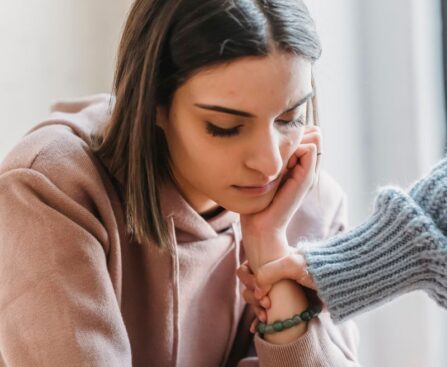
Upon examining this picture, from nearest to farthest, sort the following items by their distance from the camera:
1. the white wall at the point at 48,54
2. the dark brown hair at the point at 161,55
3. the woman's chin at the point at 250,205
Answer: the dark brown hair at the point at 161,55 < the woman's chin at the point at 250,205 < the white wall at the point at 48,54

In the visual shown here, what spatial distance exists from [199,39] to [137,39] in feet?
0.34

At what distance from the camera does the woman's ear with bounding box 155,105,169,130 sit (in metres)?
0.94

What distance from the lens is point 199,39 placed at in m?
0.86

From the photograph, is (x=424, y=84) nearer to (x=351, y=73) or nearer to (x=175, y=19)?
(x=351, y=73)

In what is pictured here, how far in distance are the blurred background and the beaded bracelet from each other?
0.32m

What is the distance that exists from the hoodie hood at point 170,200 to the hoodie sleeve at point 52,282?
0.37 feet

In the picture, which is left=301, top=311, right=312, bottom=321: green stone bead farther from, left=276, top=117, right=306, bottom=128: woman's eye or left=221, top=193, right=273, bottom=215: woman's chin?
left=276, top=117, right=306, bottom=128: woman's eye

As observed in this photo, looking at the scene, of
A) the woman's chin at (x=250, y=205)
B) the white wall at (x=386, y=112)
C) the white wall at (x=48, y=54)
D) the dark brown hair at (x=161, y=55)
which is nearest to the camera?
the dark brown hair at (x=161, y=55)

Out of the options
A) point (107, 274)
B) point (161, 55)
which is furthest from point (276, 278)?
point (161, 55)

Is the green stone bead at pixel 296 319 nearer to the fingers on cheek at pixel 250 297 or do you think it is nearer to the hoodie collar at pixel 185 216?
the fingers on cheek at pixel 250 297

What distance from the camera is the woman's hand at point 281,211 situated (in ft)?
3.40

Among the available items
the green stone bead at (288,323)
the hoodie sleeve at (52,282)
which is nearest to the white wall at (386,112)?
the green stone bead at (288,323)

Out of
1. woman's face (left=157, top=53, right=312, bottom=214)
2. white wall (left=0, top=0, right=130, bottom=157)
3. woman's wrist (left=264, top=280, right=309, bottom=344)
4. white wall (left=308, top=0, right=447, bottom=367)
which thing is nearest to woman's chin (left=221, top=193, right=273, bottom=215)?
woman's face (left=157, top=53, right=312, bottom=214)

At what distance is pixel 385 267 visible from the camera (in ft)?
3.18
